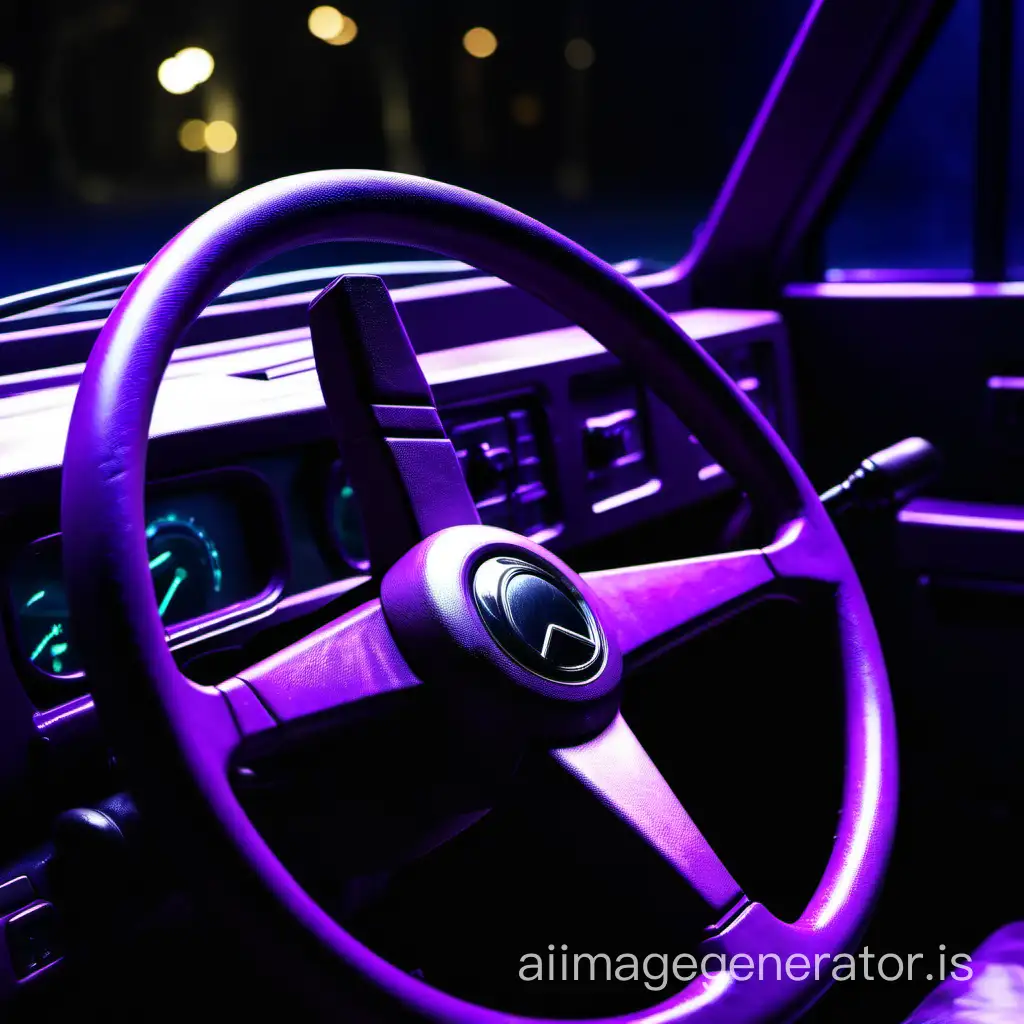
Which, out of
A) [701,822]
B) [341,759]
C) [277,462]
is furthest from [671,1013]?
[701,822]

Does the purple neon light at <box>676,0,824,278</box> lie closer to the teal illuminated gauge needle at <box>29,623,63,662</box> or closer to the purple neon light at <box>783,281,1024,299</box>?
the purple neon light at <box>783,281,1024,299</box>

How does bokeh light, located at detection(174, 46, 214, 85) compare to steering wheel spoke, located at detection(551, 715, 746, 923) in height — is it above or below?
above

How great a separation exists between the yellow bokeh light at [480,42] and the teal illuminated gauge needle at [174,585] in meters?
10.9

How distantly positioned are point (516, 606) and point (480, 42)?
1158 centimetres

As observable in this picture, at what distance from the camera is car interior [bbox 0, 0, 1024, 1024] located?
72 centimetres

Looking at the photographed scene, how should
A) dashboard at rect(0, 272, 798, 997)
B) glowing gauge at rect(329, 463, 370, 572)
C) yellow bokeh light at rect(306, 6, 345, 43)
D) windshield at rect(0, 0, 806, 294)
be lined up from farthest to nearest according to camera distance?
yellow bokeh light at rect(306, 6, 345, 43), windshield at rect(0, 0, 806, 294), glowing gauge at rect(329, 463, 370, 572), dashboard at rect(0, 272, 798, 997)

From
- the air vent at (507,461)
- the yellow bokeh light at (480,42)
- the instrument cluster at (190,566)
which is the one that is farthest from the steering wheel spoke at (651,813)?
the yellow bokeh light at (480,42)

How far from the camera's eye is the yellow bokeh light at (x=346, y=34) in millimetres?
7130

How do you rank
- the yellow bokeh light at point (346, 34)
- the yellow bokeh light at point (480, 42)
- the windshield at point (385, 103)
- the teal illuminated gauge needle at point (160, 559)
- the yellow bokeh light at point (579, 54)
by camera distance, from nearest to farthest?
the teal illuminated gauge needle at point (160, 559), the windshield at point (385, 103), the yellow bokeh light at point (346, 34), the yellow bokeh light at point (579, 54), the yellow bokeh light at point (480, 42)

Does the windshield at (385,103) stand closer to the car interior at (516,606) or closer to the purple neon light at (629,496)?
the car interior at (516,606)

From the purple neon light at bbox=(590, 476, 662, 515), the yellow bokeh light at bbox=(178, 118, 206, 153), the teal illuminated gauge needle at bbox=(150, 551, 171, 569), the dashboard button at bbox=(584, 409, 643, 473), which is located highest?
the yellow bokeh light at bbox=(178, 118, 206, 153)

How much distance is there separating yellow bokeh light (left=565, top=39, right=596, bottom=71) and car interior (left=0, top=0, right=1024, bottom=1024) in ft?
30.3

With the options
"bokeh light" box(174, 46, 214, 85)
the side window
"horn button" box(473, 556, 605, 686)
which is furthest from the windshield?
"horn button" box(473, 556, 605, 686)

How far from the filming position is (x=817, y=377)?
6.55 ft
